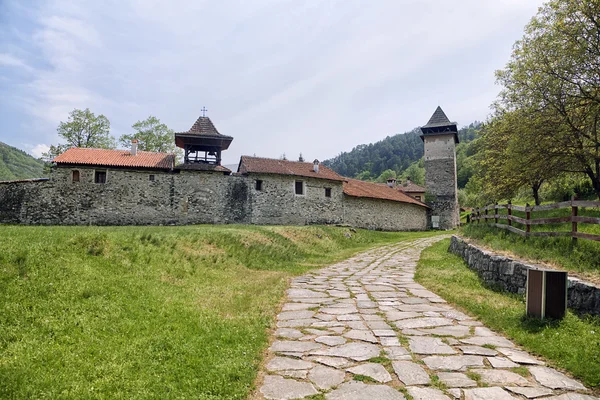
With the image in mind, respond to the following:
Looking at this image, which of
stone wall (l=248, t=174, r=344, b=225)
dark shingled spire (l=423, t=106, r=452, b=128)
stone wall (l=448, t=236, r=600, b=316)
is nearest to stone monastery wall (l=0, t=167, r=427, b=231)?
stone wall (l=248, t=174, r=344, b=225)

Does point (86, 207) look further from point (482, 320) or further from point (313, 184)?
point (482, 320)

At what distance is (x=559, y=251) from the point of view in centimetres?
682

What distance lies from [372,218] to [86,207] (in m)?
20.4

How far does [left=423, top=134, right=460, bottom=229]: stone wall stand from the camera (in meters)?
35.9

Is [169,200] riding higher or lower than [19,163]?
lower

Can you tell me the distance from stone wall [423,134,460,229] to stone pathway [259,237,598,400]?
105 ft

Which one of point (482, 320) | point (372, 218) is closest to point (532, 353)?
point (482, 320)

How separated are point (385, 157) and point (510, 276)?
316ft

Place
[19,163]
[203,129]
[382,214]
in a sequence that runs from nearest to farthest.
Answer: [203,129]
[382,214]
[19,163]

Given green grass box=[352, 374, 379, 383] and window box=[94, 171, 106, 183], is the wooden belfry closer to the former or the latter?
window box=[94, 171, 106, 183]

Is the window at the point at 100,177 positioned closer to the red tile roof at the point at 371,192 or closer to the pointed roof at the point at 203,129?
the pointed roof at the point at 203,129

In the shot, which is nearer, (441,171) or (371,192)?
(371,192)

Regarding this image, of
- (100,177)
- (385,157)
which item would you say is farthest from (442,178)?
(385,157)

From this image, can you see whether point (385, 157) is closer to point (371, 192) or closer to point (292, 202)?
point (371, 192)
